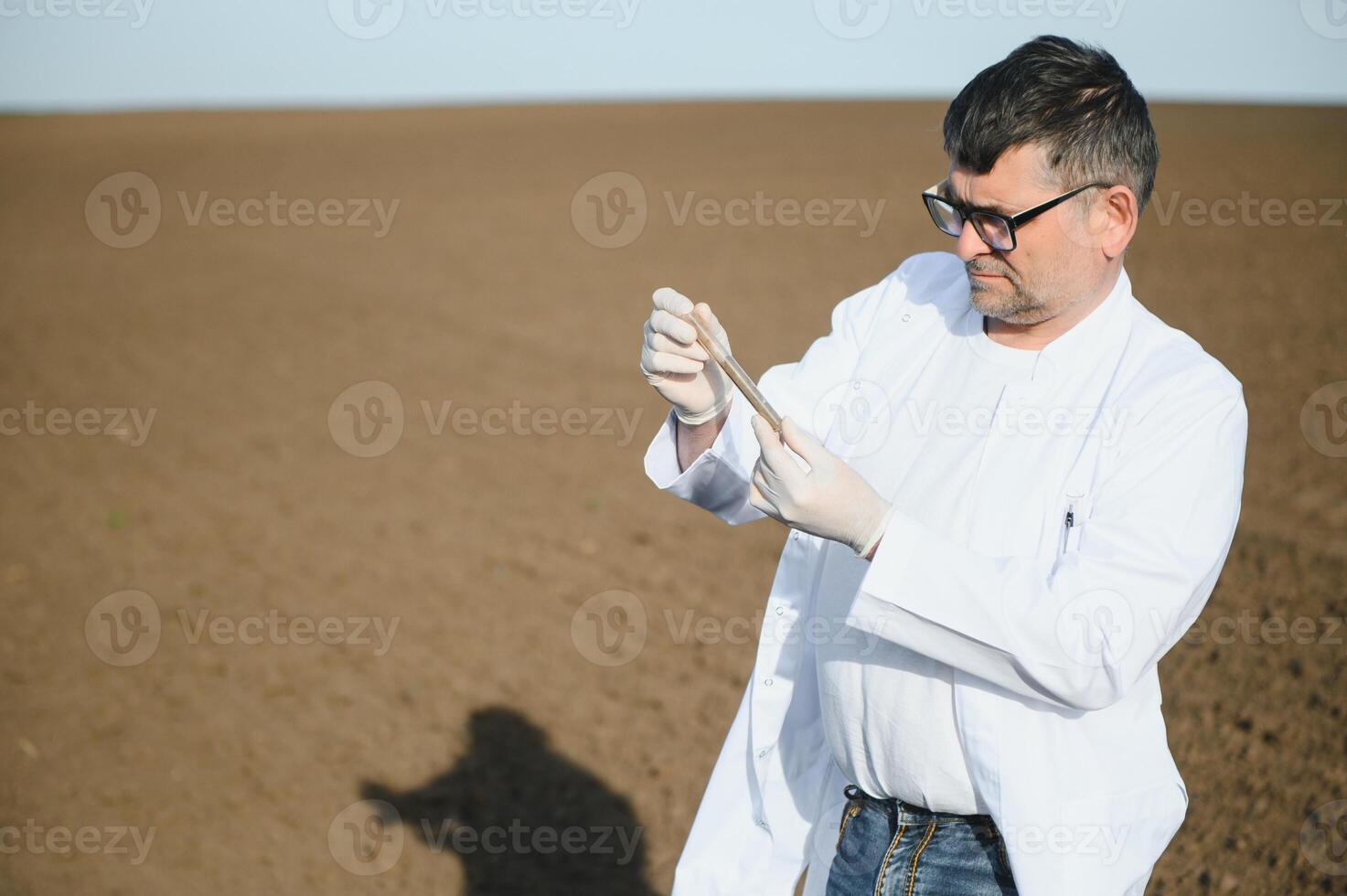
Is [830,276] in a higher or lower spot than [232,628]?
higher

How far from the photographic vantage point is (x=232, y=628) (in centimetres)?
670

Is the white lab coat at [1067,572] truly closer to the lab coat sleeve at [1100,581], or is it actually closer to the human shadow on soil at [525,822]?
the lab coat sleeve at [1100,581]

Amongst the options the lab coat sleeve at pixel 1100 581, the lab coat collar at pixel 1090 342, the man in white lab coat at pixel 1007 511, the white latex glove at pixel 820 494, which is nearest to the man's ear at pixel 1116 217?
the man in white lab coat at pixel 1007 511

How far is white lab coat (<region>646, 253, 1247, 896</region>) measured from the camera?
1.88 m

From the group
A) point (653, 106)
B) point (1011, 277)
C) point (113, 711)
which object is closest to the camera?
point (1011, 277)

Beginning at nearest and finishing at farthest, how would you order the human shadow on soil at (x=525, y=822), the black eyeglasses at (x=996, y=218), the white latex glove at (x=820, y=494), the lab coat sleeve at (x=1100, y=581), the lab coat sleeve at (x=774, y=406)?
the lab coat sleeve at (x=1100, y=581) < the white latex glove at (x=820, y=494) < the black eyeglasses at (x=996, y=218) < the lab coat sleeve at (x=774, y=406) < the human shadow on soil at (x=525, y=822)

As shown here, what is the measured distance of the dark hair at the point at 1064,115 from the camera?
2059mm

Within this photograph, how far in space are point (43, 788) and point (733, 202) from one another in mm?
17941

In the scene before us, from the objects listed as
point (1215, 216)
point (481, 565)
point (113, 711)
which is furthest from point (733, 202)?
point (113, 711)

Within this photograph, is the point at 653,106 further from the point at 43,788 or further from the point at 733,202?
the point at 43,788

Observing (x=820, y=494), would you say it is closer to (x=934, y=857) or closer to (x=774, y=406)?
(x=774, y=406)

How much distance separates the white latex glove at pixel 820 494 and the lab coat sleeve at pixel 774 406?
0.48m

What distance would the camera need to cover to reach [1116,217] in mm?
2123

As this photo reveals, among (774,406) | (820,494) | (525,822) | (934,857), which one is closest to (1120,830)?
(934,857)
